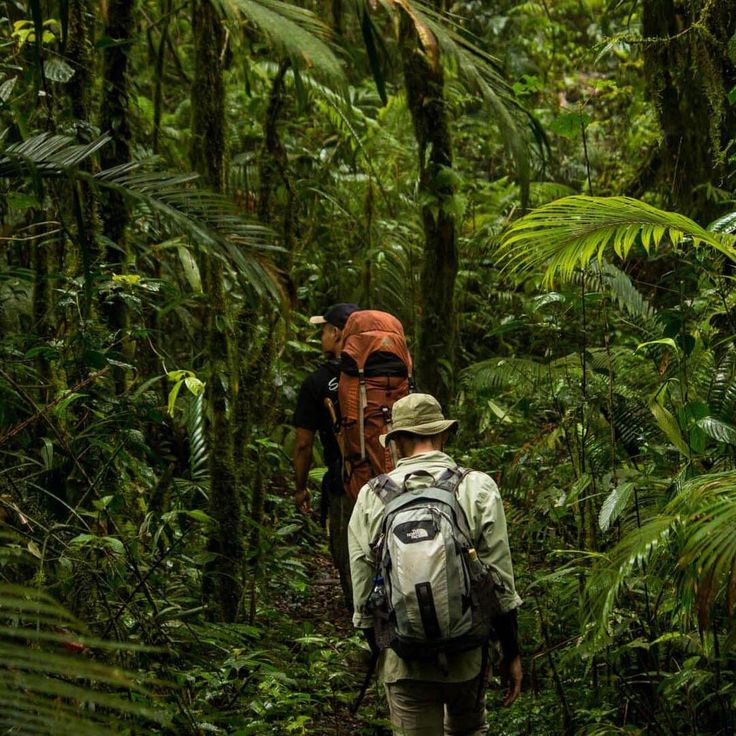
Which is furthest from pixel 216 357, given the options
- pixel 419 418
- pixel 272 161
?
pixel 419 418

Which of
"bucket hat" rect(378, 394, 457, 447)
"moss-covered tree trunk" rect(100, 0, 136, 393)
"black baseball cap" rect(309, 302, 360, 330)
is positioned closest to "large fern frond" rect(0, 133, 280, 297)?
"bucket hat" rect(378, 394, 457, 447)

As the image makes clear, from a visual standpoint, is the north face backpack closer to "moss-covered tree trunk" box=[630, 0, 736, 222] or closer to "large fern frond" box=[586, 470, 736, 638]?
"large fern frond" box=[586, 470, 736, 638]

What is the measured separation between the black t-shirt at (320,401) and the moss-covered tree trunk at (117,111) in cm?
119

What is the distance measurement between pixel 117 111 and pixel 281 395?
162 inches

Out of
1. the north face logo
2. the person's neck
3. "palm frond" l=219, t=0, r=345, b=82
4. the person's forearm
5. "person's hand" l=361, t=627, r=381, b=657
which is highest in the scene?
"palm frond" l=219, t=0, r=345, b=82

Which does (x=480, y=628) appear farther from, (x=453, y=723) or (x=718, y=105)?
(x=718, y=105)

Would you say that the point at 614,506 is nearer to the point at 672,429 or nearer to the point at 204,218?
the point at 672,429

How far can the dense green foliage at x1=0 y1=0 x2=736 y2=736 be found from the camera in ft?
11.0

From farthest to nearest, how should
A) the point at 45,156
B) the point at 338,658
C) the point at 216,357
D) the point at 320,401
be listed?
the point at 320,401 → the point at 216,357 → the point at 338,658 → the point at 45,156

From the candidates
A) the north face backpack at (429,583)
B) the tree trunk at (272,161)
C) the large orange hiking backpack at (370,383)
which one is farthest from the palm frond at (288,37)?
the tree trunk at (272,161)

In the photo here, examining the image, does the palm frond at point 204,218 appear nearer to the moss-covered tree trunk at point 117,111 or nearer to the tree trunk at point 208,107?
the moss-covered tree trunk at point 117,111

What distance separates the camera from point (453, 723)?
11.7 feet

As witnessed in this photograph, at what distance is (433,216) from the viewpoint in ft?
24.4

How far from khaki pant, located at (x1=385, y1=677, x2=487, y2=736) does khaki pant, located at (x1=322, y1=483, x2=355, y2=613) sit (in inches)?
102
